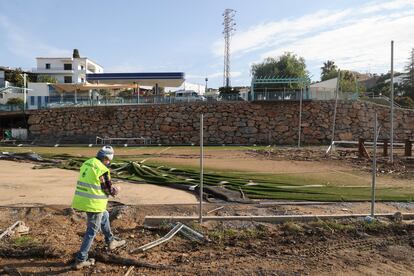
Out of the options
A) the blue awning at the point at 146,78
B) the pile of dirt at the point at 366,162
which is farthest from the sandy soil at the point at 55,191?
the blue awning at the point at 146,78

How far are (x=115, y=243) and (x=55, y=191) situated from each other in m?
5.13

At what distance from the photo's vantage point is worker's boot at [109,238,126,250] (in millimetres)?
5621

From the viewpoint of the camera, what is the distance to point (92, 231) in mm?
5234

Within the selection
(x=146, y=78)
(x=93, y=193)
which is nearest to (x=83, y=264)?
(x=93, y=193)

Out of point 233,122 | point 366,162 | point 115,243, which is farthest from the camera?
point 233,122

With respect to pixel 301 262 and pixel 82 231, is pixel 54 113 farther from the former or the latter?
pixel 301 262

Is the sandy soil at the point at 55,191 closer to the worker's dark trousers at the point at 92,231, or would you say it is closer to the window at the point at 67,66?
the worker's dark trousers at the point at 92,231

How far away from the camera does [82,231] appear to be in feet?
21.9

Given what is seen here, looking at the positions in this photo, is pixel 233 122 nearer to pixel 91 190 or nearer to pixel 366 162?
pixel 366 162

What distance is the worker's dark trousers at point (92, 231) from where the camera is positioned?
5090 mm

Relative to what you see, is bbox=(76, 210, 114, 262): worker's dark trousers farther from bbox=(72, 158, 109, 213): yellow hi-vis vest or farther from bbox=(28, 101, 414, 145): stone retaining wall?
bbox=(28, 101, 414, 145): stone retaining wall

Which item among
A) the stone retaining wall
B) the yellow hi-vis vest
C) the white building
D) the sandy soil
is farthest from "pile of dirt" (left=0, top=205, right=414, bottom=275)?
the white building

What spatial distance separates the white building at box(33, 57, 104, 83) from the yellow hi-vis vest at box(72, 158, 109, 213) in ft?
266

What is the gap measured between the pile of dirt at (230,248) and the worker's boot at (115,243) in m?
0.08
